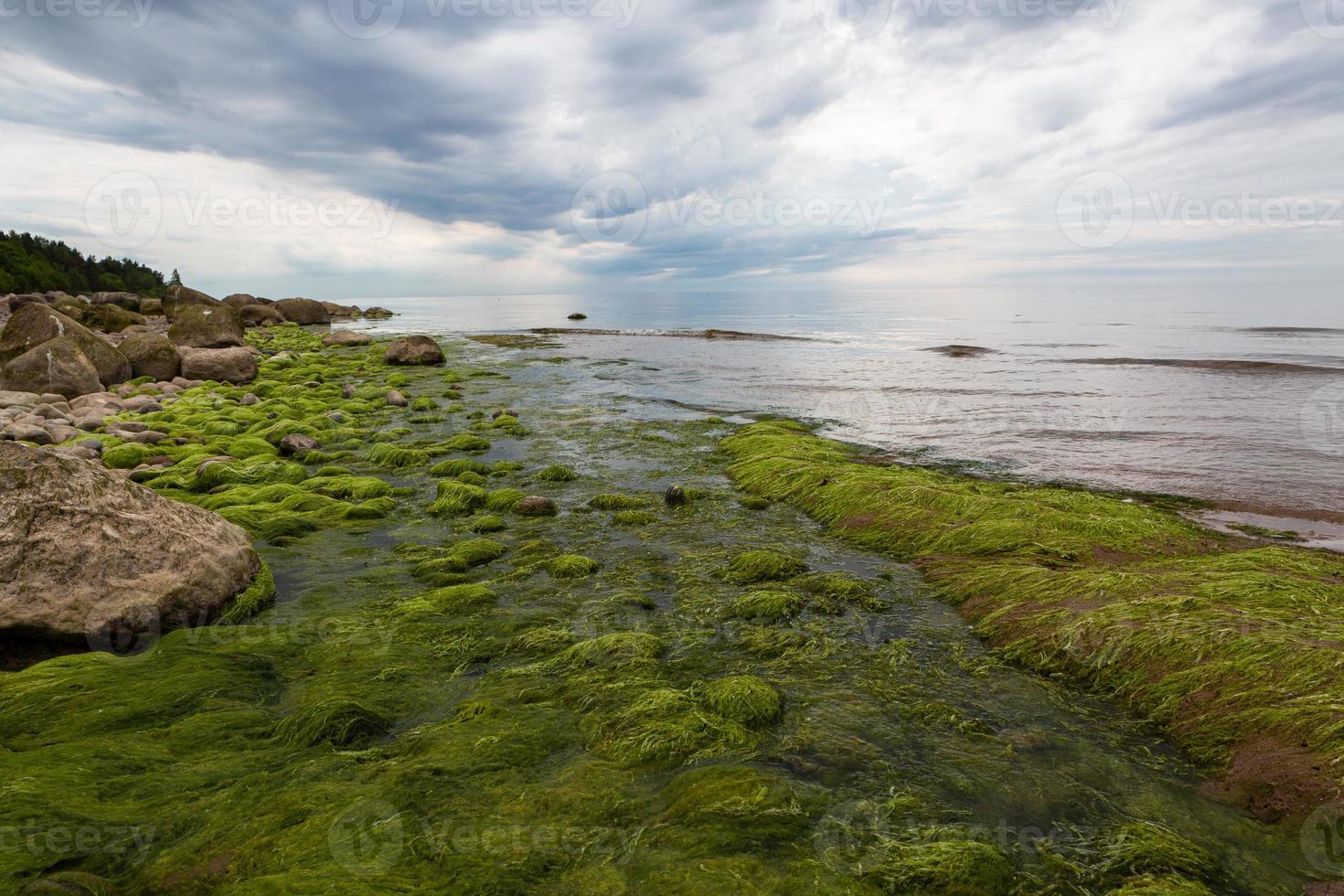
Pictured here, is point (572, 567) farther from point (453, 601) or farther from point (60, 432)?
point (60, 432)

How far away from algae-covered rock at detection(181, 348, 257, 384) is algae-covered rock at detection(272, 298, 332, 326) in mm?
43253

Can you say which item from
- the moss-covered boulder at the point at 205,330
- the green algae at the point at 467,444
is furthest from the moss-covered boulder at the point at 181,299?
the green algae at the point at 467,444

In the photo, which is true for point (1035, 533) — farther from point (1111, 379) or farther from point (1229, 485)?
point (1111, 379)

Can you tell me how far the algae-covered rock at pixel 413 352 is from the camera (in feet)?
101

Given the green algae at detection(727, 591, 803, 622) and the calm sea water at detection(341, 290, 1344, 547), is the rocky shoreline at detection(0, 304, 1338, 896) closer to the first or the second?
the green algae at detection(727, 591, 803, 622)

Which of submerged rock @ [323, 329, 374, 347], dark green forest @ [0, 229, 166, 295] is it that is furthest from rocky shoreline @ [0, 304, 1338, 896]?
dark green forest @ [0, 229, 166, 295]

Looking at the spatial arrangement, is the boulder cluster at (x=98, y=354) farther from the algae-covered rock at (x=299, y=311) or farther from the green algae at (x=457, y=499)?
the algae-covered rock at (x=299, y=311)

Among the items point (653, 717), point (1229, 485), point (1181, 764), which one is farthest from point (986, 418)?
point (653, 717)

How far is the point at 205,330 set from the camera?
28453mm

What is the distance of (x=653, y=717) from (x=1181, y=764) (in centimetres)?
367

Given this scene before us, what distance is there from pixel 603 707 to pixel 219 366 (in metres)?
25.0

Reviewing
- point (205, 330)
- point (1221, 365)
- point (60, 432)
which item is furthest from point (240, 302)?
point (1221, 365)

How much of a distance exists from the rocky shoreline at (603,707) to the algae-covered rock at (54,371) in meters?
11.7

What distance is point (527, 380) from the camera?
86.9ft
